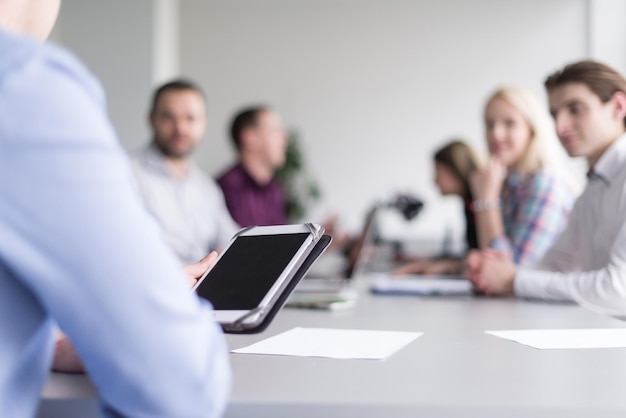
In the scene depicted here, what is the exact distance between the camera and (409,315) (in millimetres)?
1709

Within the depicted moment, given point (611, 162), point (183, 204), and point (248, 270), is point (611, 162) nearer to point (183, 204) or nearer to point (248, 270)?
point (248, 270)

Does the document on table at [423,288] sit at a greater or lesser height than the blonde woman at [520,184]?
lesser

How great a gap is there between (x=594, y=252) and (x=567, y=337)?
879 millimetres

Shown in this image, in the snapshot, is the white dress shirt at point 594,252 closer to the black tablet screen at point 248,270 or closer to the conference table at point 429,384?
the conference table at point 429,384

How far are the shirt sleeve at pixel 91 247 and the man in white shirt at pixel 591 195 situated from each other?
1.43 m

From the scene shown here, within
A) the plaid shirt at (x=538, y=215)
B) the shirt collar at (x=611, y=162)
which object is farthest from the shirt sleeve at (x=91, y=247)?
the plaid shirt at (x=538, y=215)

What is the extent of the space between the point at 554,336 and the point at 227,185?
3.63 metres

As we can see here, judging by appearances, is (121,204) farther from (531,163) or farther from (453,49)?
(453,49)

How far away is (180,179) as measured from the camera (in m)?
4.05

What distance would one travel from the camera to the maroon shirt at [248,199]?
15.5 ft

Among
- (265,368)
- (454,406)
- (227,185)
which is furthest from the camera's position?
(227,185)

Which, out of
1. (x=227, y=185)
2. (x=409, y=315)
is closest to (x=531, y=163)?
(x=409, y=315)

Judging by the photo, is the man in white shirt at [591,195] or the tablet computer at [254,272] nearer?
the tablet computer at [254,272]

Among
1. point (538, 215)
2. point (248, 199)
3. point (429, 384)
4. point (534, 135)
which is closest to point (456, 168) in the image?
point (534, 135)
